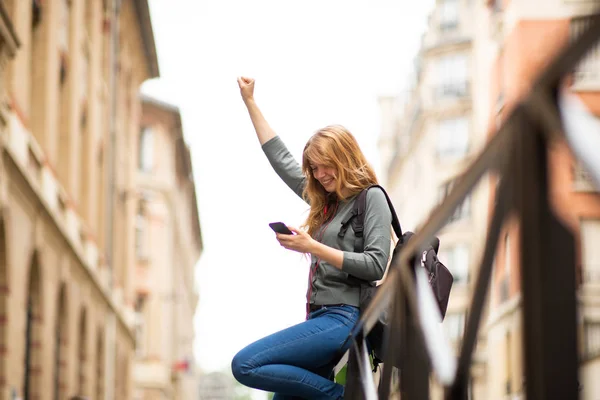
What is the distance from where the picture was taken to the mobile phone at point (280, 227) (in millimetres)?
4320

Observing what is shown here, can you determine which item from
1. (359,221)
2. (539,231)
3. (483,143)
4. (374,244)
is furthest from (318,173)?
(539,231)

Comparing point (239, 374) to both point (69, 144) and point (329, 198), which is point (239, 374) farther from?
point (69, 144)

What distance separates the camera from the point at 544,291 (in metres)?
1.98

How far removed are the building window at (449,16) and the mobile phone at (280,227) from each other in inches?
2338

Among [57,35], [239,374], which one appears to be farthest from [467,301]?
[57,35]

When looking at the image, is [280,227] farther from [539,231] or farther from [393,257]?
[539,231]

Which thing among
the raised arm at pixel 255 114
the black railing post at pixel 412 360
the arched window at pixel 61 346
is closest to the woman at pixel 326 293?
the raised arm at pixel 255 114

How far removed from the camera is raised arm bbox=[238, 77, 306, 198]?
5.13 metres

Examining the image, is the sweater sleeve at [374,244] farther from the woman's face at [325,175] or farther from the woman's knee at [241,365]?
the woman's knee at [241,365]

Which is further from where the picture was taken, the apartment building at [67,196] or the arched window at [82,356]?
the arched window at [82,356]

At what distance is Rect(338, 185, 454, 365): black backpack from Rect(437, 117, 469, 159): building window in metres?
57.3

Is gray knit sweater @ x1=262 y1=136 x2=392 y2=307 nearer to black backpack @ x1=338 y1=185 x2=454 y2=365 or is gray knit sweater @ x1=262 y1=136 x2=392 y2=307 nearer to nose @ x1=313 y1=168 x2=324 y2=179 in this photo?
black backpack @ x1=338 y1=185 x2=454 y2=365

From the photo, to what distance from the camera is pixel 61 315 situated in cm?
2250

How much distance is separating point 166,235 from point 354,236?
4852 cm
